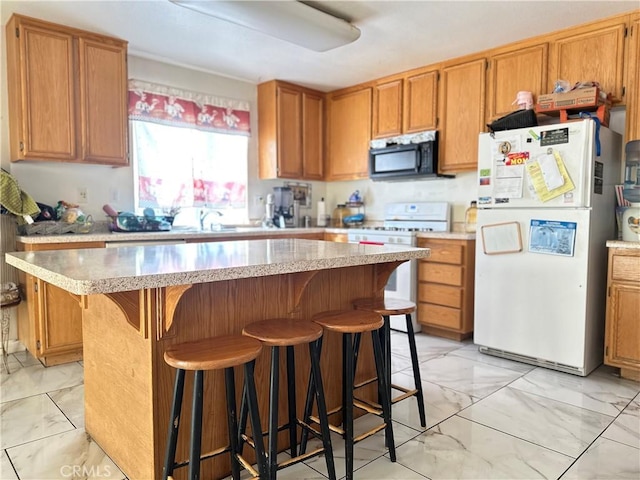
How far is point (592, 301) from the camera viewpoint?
283cm

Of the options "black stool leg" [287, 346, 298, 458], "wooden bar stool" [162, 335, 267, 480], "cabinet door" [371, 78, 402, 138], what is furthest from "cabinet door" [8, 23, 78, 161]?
"cabinet door" [371, 78, 402, 138]

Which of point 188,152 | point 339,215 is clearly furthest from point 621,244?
point 188,152

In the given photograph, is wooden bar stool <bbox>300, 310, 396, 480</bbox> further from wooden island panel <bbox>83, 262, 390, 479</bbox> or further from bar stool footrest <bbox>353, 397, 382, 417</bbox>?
wooden island panel <bbox>83, 262, 390, 479</bbox>

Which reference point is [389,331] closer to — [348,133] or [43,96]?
[43,96]

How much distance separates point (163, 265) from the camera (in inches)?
57.8

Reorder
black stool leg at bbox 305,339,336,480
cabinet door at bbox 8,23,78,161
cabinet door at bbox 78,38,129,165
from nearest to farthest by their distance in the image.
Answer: black stool leg at bbox 305,339,336,480 → cabinet door at bbox 8,23,78,161 → cabinet door at bbox 78,38,129,165

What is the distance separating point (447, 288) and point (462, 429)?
1649 millimetres

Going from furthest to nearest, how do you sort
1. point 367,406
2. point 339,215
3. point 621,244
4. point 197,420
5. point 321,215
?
1. point 339,215
2. point 321,215
3. point 621,244
4. point 367,406
5. point 197,420

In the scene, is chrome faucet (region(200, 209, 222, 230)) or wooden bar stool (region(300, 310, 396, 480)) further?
chrome faucet (region(200, 209, 222, 230))

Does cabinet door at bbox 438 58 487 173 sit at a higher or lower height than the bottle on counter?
higher

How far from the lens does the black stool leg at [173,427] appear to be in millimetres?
1442

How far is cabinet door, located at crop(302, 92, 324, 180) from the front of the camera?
473 cm

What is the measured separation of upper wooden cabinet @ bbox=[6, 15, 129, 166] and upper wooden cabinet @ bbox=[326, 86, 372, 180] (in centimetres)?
221

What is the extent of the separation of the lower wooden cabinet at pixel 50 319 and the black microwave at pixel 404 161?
8.53 feet
